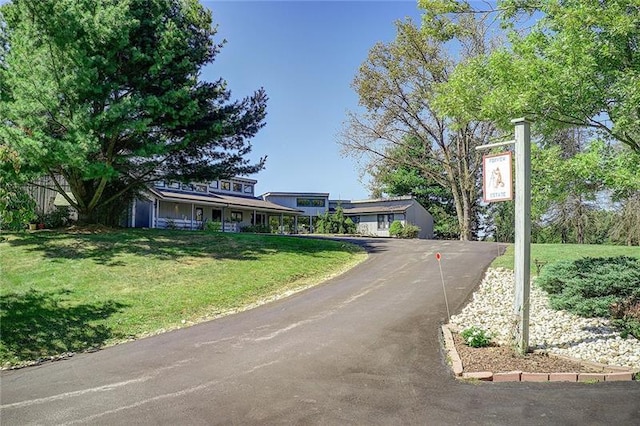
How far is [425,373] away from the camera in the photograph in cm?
576

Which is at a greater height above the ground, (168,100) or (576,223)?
(168,100)

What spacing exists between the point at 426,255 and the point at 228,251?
785cm

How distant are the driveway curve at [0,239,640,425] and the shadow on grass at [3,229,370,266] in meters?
6.80

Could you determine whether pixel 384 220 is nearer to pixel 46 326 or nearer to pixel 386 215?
pixel 386 215

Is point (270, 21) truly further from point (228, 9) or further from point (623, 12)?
point (623, 12)

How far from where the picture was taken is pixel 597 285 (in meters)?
8.24

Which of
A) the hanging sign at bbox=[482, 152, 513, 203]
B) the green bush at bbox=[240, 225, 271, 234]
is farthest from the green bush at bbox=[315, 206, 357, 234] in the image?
the hanging sign at bbox=[482, 152, 513, 203]

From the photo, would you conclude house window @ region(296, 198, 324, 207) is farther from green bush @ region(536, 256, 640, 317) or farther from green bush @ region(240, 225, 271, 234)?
green bush @ region(536, 256, 640, 317)

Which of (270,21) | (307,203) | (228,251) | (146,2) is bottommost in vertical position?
(228,251)

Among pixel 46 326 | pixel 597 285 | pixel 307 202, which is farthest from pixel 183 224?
pixel 597 285

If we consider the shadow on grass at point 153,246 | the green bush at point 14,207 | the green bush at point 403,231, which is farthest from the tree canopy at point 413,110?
the green bush at point 14,207

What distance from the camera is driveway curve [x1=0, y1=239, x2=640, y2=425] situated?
176 inches

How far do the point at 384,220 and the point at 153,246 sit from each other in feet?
94.7

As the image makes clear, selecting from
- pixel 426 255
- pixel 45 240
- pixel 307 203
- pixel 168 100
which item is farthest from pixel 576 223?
pixel 45 240
